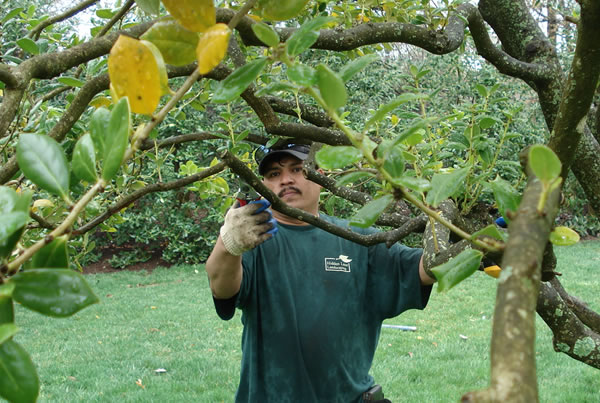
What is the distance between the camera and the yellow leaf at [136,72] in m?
0.60

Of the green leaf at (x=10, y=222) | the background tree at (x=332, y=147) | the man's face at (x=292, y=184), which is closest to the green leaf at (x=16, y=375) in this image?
the background tree at (x=332, y=147)

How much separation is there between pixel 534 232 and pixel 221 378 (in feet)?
15.9

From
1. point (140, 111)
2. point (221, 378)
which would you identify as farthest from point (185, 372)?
point (140, 111)

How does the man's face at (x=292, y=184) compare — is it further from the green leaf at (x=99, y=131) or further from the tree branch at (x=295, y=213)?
the green leaf at (x=99, y=131)

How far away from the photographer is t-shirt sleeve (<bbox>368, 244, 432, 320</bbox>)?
258cm

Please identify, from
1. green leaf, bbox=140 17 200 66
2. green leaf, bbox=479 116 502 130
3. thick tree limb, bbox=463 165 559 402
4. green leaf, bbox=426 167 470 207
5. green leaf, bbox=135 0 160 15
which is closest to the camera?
thick tree limb, bbox=463 165 559 402

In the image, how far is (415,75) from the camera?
200 centimetres

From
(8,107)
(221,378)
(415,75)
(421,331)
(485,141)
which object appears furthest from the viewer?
(421,331)

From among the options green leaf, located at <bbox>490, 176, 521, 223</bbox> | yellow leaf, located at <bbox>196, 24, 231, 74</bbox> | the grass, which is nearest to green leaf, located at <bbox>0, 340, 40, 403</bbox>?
yellow leaf, located at <bbox>196, 24, 231, 74</bbox>

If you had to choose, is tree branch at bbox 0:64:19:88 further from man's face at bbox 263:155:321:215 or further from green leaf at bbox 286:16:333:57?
man's face at bbox 263:155:321:215

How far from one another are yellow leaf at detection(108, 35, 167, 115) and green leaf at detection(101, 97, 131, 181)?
0.04 meters

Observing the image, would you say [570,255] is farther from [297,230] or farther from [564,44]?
[297,230]

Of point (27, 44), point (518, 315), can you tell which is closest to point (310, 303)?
point (27, 44)

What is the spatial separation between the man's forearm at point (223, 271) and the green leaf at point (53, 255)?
5.13 feet
